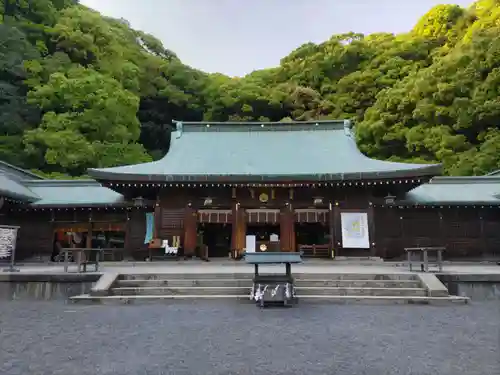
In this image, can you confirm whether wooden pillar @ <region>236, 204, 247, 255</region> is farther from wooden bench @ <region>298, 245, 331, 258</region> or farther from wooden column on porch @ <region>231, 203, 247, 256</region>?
wooden bench @ <region>298, 245, 331, 258</region>

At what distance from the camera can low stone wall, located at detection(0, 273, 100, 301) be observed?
886 cm

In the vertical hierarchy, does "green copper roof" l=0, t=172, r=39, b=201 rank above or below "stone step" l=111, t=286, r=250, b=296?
above

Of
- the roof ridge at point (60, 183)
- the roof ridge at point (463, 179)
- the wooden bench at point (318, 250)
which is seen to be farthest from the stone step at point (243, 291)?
the roof ridge at point (60, 183)

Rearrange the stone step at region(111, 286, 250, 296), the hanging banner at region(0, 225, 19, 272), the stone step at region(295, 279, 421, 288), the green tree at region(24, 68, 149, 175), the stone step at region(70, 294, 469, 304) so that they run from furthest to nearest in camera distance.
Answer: the green tree at region(24, 68, 149, 175) → the hanging banner at region(0, 225, 19, 272) → the stone step at region(295, 279, 421, 288) → the stone step at region(111, 286, 250, 296) → the stone step at region(70, 294, 469, 304)

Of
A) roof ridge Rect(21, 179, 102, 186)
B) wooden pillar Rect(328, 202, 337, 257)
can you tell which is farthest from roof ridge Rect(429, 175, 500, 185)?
roof ridge Rect(21, 179, 102, 186)

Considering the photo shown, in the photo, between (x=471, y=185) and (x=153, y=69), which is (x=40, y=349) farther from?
(x=153, y=69)

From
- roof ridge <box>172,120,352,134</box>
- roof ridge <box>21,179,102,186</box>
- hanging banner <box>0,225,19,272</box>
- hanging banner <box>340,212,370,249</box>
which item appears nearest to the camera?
hanging banner <box>0,225,19,272</box>

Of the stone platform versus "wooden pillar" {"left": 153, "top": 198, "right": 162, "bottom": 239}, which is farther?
"wooden pillar" {"left": 153, "top": 198, "right": 162, "bottom": 239}

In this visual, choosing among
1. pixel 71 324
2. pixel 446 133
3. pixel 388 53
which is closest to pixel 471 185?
pixel 446 133

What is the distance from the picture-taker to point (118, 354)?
14.0ft

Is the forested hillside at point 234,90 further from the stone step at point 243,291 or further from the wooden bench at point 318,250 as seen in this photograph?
the stone step at point 243,291

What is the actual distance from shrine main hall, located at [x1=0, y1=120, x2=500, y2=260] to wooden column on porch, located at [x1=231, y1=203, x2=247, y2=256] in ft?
0.13

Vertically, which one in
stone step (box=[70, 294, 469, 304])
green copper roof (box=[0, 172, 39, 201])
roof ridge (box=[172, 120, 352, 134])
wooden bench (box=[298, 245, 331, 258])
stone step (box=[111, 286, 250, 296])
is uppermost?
Answer: roof ridge (box=[172, 120, 352, 134])

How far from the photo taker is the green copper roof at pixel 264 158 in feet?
45.4
